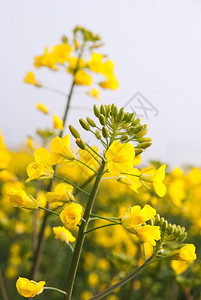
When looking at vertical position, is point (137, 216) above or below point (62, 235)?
above

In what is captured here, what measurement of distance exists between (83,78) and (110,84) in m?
0.24

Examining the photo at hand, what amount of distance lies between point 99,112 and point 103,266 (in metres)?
3.93

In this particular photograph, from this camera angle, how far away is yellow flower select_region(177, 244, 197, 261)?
58.5 inches

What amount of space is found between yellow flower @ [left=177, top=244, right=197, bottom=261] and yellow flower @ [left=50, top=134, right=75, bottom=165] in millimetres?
653

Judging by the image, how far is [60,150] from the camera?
1.52 meters

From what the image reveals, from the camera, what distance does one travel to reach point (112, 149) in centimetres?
139

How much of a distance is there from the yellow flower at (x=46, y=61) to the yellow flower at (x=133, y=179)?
1621mm

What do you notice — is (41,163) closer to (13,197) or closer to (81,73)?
(13,197)

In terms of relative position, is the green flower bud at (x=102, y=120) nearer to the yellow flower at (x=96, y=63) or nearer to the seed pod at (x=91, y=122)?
the seed pod at (x=91, y=122)

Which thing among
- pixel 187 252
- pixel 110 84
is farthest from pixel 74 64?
pixel 187 252

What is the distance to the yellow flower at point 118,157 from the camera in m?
1.38

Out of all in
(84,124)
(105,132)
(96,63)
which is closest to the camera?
(105,132)

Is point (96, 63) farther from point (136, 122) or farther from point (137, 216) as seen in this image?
point (137, 216)

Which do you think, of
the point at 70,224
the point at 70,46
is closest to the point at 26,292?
the point at 70,224
